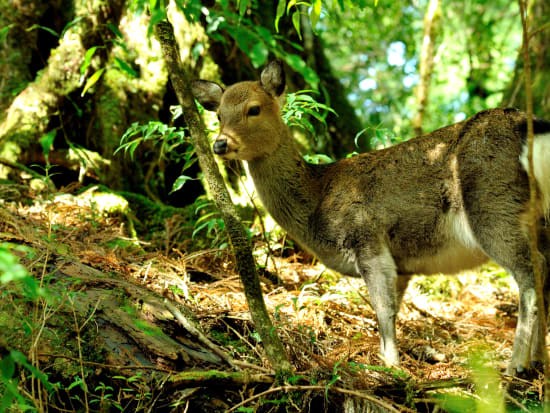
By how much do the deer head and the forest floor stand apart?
4.55ft

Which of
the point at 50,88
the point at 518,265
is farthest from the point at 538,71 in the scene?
the point at 50,88

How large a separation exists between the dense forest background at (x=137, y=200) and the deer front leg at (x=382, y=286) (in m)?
0.37

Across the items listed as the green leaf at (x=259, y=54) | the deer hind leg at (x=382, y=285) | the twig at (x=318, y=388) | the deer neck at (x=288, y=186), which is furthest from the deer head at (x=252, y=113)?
the green leaf at (x=259, y=54)

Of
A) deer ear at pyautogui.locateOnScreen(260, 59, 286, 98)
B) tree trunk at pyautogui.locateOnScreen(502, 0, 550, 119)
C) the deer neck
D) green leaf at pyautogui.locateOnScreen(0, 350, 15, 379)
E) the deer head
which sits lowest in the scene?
green leaf at pyautogui.locateOnScreen(0, 350, 15, 379)

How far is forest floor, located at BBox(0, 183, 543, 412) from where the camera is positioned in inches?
118

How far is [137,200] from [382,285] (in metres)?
3.68

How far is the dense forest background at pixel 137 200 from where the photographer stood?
9.89 feet

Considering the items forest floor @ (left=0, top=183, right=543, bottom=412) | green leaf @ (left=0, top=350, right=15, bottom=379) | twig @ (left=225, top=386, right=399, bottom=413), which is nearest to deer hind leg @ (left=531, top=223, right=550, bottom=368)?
forest floor @ (left=0, top=183, right=543, bottom=412)

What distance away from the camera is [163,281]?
4914mm

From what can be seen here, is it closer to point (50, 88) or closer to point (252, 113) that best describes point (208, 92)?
point (252, 113)

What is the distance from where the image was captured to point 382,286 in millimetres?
4621

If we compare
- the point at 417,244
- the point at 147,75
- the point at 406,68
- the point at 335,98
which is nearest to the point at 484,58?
the point at 406,68

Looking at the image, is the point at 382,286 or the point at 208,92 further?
the point at 208,92

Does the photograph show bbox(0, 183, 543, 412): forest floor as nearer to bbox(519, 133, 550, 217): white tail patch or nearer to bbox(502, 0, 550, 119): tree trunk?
bbox(519, 133, 550, 217): white tail patch
